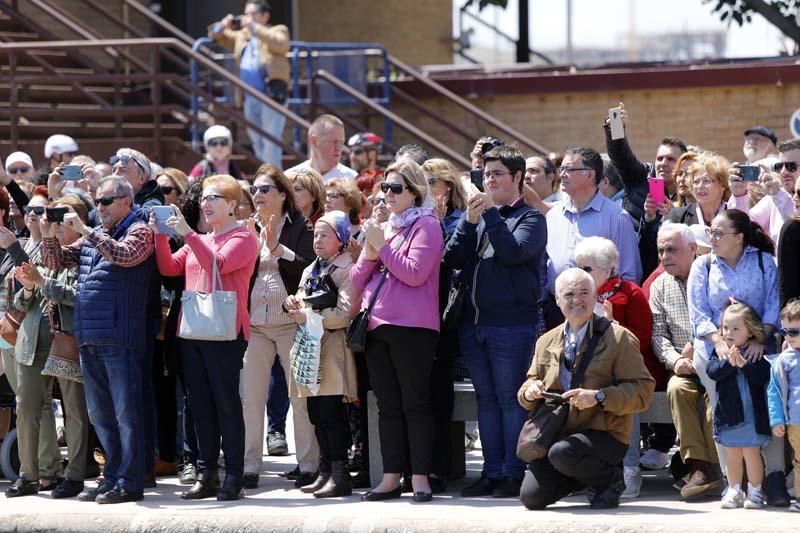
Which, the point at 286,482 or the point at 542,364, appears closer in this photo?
the point at 542,364

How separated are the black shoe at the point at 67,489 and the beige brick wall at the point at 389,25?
41.5 feet

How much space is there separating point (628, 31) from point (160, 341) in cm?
1716

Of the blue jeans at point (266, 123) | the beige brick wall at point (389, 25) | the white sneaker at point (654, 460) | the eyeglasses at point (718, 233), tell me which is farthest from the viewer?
the beige brick wall at point (389, 25)

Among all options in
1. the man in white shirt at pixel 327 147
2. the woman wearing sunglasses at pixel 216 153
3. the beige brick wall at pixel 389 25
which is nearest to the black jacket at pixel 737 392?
the man in white shirt at pixel 327 147

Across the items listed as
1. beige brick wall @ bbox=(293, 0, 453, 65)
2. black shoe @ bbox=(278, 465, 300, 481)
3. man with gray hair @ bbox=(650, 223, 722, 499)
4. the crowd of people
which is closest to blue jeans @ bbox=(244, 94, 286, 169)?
beige brick wall @ bbox=(293, 0, 453, 65)

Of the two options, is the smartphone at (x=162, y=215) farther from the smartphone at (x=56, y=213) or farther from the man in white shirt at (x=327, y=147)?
the man in white shirt at (x=327, y=147)

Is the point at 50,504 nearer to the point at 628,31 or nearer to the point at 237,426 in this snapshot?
the point at 237,426

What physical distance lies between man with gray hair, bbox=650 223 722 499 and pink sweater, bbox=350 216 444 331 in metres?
1.29

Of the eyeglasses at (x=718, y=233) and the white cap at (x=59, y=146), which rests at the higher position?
the white cap at (x=59, y=146)

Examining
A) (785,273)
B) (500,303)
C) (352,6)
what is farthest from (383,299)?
(352,6)

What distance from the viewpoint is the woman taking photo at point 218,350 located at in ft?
29.7

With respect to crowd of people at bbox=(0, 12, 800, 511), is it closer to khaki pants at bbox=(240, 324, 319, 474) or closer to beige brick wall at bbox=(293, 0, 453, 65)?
khaki pants at bbox=(240, 324, 319, 474)

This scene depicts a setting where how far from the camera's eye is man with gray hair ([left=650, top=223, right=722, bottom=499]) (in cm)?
865

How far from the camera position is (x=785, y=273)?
332 inches
